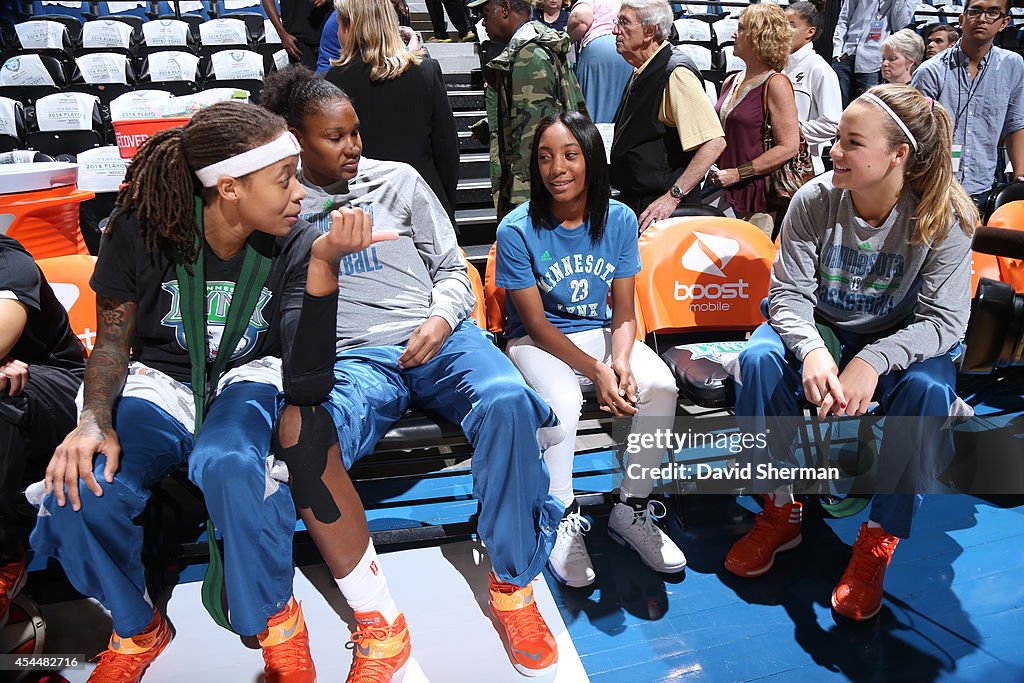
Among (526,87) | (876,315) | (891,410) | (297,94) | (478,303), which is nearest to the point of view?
(297,94)

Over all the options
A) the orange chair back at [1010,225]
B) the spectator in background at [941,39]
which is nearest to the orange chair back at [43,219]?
the orange chair back at [1010,225]

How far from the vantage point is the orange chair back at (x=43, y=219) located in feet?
9.11

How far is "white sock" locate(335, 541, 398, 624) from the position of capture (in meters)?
1.95

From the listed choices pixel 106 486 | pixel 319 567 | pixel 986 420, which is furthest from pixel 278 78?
pixel 986 420

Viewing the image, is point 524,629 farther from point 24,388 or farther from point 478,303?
point 24,388

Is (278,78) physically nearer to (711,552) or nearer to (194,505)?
(194,505)

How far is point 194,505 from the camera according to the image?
301 cm

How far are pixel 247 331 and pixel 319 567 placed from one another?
948mm

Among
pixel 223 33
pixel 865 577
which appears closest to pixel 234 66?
pixel 223 33

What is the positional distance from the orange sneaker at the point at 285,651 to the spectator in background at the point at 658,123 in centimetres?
208

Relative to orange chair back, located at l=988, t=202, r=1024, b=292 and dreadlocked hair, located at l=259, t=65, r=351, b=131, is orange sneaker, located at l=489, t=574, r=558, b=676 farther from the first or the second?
orange chair back, located at l=988, t=202, r=1024, b=292

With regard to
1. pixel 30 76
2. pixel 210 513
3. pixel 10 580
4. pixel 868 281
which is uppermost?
pixel 30 76

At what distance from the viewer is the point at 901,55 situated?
4941mm

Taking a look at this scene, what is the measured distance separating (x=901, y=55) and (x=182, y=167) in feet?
16.0
